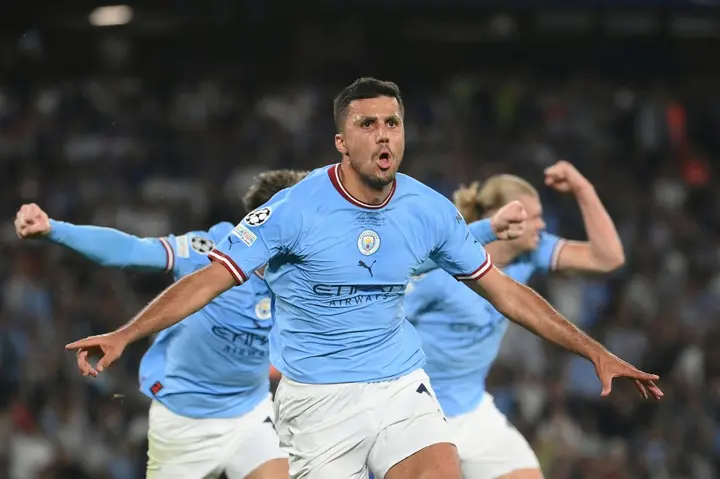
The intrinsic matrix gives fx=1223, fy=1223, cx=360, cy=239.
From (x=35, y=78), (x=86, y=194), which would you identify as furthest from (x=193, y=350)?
(x=35, y=78)

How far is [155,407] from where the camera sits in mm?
6609

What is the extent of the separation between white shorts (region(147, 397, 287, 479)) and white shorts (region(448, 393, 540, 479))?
1037 mm

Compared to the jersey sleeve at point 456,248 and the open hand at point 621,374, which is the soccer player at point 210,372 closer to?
the jersey sleeve at point 456,248

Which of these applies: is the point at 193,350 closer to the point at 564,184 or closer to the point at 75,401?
the point at 564,184

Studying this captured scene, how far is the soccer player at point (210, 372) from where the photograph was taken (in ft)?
20.4

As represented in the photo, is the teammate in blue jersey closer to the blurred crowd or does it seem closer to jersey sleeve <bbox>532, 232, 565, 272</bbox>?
jersey sleeve <bbox>532, 232, 565, 272</bbox>

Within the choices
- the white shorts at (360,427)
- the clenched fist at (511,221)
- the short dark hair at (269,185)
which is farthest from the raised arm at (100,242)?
the clenched fist at (511,221)

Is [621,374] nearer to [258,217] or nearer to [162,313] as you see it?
[258,217]

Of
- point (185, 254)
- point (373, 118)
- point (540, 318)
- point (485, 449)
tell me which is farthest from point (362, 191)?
point (485, 449)

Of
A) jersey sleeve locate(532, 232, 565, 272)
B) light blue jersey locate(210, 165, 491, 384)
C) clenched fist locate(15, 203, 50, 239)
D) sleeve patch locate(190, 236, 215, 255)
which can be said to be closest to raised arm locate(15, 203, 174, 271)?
clenched fist locate(15, 203, 50, 239)

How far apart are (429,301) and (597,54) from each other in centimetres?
1035

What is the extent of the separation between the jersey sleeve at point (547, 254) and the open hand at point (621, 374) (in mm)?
1984

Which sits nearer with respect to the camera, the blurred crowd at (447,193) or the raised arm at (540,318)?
the raised arm at (540,318)

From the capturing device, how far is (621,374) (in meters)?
5.19
